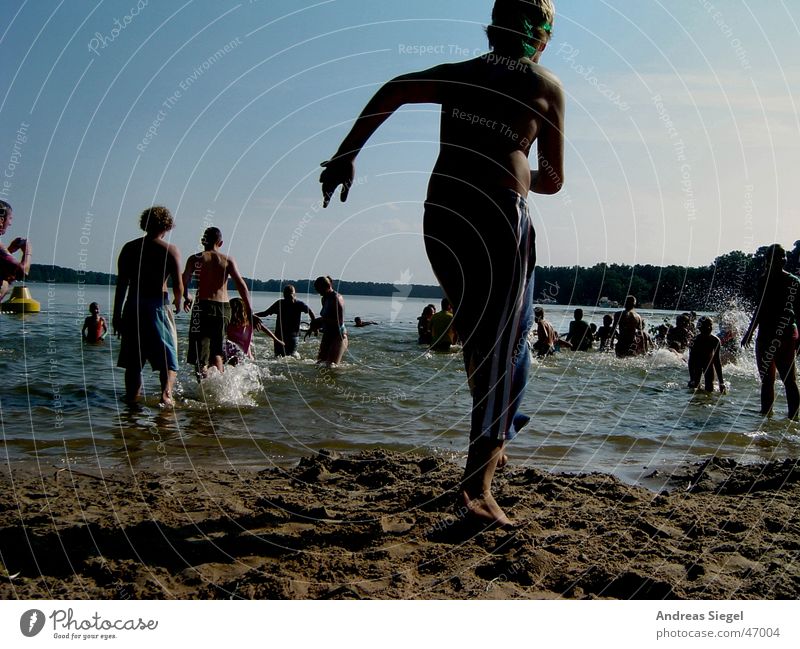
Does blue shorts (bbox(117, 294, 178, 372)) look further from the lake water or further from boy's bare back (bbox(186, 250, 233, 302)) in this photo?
boy's bare back (bbox(186, 250, 233, 302))

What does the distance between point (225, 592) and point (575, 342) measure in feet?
62.7

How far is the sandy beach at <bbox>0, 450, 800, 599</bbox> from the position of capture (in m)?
3.01

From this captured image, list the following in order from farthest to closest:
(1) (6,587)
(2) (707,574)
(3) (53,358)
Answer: (3) (53,358) → (2) (707,574) → (1) (6,587)

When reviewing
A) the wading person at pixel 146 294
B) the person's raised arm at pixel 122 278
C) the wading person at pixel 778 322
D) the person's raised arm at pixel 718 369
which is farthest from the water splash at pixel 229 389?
the person's raised arm at pixel 718 369

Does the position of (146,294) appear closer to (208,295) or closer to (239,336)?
(208,295)

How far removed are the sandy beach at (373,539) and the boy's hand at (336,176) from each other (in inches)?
69.2

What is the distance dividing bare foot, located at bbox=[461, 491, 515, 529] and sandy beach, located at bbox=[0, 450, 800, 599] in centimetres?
6

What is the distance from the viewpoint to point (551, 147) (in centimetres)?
362

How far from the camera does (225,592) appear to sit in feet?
9.45

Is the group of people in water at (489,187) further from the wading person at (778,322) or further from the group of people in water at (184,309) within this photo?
the wading person at (778,322)

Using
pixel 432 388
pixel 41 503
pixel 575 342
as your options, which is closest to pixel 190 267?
pixel 432 388

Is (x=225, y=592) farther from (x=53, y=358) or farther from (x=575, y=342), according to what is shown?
(x=575, y=342)

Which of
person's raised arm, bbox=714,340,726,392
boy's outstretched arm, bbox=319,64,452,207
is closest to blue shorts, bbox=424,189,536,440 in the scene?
boy's outstretched arm, bbox=319,64,452,207

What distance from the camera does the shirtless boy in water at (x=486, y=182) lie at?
3.46 m
